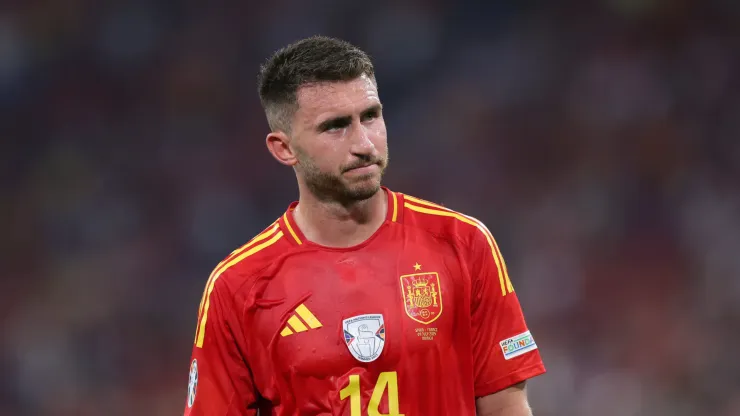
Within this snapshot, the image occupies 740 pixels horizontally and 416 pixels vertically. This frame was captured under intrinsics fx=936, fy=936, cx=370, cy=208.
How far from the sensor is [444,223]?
3.10 m

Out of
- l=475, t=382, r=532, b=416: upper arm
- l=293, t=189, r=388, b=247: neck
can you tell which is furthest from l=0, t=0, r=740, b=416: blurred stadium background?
l=293, t=189, r=388, b=247: neck

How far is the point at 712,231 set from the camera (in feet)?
23.6

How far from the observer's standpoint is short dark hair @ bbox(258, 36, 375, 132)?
2967 mm

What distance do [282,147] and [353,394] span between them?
2.81 ft

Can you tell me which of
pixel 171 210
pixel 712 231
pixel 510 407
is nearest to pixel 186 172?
pixel 171 210

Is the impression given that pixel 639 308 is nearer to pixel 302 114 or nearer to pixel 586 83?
pixel 586 83

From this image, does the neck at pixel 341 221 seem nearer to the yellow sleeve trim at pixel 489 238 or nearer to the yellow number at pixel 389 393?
the yellow sleeve trim at pixel 489 238

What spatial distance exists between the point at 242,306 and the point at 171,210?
165 inches

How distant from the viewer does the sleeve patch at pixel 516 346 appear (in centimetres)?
301

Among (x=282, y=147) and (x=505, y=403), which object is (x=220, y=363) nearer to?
(x=282, y=147)

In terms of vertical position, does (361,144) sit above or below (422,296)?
above

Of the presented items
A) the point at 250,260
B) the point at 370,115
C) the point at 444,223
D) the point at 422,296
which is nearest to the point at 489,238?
the point at 444,223

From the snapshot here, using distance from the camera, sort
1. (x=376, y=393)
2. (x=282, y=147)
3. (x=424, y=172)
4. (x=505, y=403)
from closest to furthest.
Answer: (x=376, y=393)
(x=505, y=403)
(x=282, y=147)
(x=424, y=172)

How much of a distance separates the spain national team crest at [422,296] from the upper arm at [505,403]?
333 millimetres
